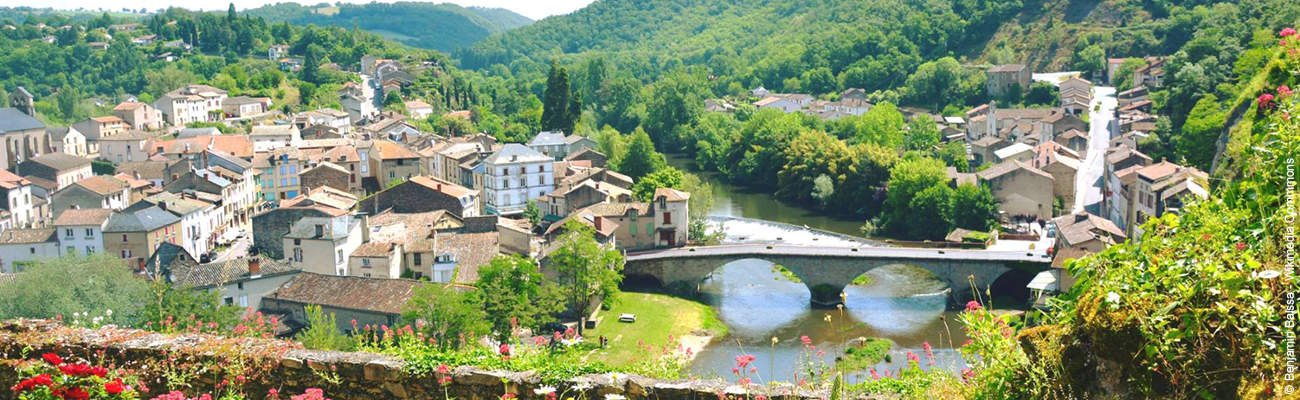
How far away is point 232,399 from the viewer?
23.2ft

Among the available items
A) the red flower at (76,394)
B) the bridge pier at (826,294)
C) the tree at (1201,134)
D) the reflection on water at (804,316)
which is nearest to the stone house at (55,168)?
the reflection on water at (804,316)

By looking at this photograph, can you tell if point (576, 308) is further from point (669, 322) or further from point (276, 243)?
point (276, 243)

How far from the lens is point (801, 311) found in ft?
108

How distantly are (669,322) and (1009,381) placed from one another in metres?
26.3

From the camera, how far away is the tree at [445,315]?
77.5 ft

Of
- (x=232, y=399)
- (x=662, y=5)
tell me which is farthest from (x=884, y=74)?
(x=662, y=5)

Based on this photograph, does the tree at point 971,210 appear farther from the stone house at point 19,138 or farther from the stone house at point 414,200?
the stone house at point 19,138

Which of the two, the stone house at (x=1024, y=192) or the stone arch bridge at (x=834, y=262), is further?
the stone house at (x=1024, y=192)

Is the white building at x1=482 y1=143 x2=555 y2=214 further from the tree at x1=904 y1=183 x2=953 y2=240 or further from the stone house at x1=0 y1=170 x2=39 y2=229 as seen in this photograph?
the stone house at x1=0 y1=170 x2=39 y2=229

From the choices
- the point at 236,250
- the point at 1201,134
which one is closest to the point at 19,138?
the point at 236,250

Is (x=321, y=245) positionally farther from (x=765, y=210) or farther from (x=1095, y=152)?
(x=1095, y=152)

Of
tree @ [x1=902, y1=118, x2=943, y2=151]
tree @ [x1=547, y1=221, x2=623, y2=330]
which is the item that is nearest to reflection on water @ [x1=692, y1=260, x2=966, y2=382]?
tree @ [x1=547, y1=221, x2=623, y2=330]

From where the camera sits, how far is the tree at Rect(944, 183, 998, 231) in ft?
137

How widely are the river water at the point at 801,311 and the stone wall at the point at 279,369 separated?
1524 cm
